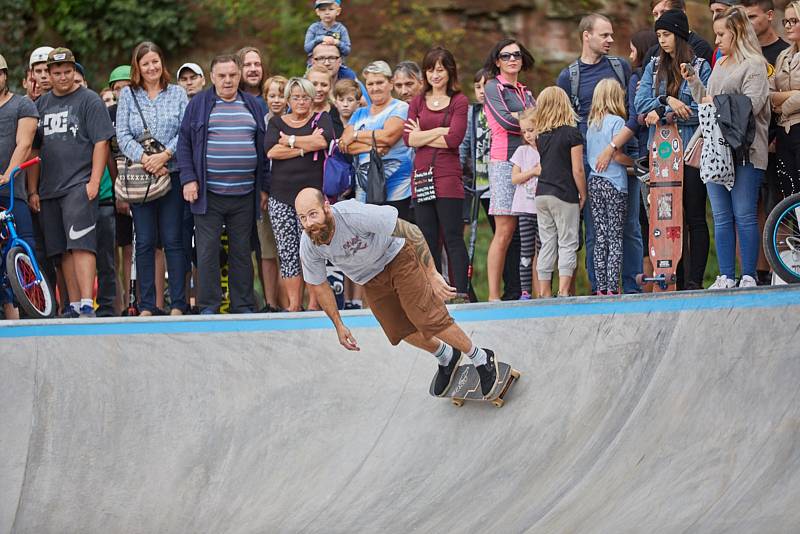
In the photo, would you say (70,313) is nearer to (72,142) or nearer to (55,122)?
(72,142)

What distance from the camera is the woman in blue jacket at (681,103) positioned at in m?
8.37

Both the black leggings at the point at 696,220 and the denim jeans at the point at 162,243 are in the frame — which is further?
the denim jeans at the point at 162,243

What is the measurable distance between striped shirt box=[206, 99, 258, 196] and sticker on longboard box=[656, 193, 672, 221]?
335 centimetres

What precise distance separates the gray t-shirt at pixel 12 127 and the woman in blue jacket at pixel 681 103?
16.4 feet

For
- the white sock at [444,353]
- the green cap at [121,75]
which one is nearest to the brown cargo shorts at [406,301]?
the white sock at [444,353]

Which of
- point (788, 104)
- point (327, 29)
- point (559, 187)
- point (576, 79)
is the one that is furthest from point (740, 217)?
point (327, 29)

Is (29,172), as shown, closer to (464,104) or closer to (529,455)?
(464,104)

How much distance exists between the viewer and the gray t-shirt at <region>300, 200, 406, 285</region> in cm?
691

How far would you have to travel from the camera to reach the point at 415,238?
705 centimetres

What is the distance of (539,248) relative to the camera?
30.8 feet

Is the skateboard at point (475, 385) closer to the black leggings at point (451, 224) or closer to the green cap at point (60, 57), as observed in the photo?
the black leggings at point (451, 224)

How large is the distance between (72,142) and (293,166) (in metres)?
1.98

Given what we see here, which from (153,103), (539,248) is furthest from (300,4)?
(539,248)

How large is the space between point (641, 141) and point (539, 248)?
3.93 feet
